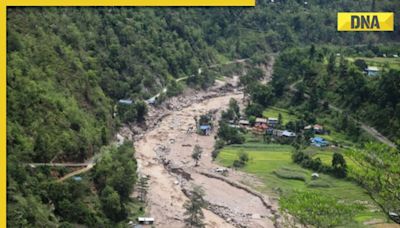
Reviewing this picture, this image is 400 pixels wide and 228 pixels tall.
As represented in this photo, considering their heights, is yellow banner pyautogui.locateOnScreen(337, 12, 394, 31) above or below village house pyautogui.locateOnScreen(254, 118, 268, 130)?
above

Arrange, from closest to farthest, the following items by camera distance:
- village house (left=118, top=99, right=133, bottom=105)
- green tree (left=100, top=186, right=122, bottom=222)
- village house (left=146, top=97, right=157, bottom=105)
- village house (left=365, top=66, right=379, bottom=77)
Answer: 1. green tree (left=100, top=186, right=122, bottom=222)
2. village house (left=118, top=99, right=133, bottom=105)
3. village house (left=365, top=66, right=379, bottom=77)
4. village house (left=146, top=97, right=157, bottom=105)

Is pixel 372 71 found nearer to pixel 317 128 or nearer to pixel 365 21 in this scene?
pixel 365 21

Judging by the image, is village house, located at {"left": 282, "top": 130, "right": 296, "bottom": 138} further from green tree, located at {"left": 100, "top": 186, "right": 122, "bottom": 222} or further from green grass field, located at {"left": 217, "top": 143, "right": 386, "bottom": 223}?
green tree, located at {"left": 100, "top": 186, "right": 122, "bottom": 222}

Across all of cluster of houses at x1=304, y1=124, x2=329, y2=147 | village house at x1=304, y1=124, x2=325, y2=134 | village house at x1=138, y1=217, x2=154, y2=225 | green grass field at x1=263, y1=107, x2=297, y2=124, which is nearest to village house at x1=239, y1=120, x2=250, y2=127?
green grass field at x1=263, y1=107, x2=297, y2=124

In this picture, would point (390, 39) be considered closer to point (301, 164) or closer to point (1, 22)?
point (301, 164)

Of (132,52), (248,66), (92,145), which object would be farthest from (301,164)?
(248,66)

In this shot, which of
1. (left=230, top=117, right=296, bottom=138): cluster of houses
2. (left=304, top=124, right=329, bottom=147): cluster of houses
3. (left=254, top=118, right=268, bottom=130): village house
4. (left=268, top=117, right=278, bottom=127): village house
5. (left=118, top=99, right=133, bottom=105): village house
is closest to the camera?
(left=304, top=124, right=329, bottom=147): cluster of houses

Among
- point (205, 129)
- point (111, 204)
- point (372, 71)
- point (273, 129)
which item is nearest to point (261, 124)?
point (273, 129)
